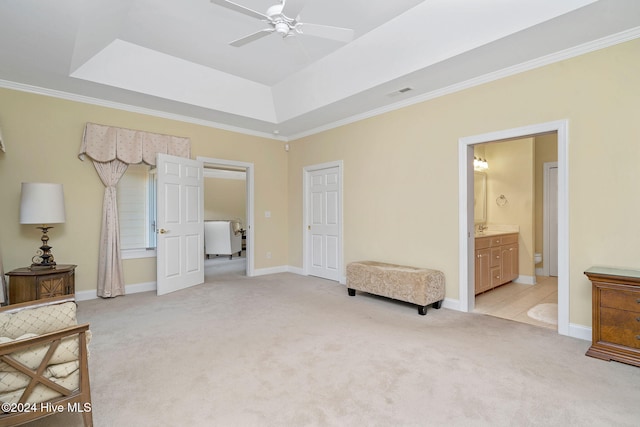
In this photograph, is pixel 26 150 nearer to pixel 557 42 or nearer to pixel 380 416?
pixel 380 416

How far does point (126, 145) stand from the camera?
454 cm

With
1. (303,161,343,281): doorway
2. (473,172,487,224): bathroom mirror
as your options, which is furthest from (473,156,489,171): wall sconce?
(303,161,343,281): doorway

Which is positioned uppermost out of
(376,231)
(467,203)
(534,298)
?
(467,203)

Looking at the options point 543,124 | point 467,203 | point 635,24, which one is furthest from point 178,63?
point 635,24

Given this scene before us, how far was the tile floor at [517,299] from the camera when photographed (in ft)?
11.8

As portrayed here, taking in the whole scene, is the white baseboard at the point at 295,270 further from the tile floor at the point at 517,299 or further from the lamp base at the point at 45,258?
the lamp base at the point at 45,258

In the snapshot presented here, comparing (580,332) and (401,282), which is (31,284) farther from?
(580,332)

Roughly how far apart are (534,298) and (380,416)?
353cm

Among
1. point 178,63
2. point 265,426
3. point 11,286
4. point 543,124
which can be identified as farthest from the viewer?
point 178,63

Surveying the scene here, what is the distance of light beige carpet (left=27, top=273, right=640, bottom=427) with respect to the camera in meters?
1.84

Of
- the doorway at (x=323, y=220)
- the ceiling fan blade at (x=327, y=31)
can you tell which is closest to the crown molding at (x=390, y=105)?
the doorway at (x=323, y=220)

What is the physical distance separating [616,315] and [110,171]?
575 centimetres

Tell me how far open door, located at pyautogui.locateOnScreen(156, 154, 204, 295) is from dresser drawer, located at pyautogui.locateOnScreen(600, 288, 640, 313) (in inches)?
194

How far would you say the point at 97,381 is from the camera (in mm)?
2207
